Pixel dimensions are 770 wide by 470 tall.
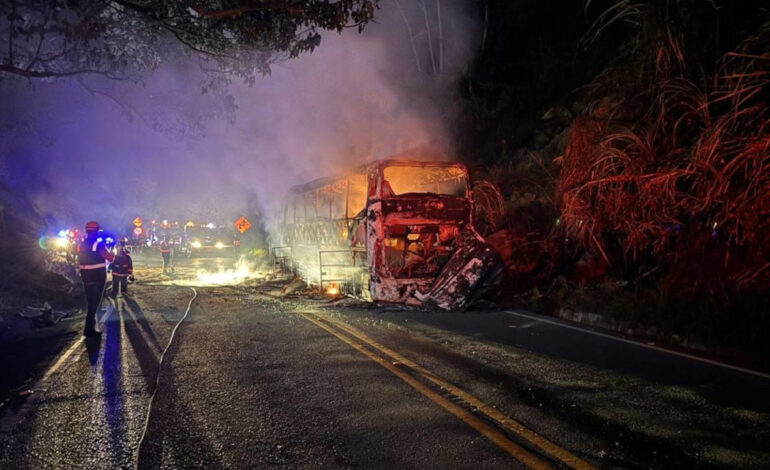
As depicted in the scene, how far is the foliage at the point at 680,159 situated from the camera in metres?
6.69

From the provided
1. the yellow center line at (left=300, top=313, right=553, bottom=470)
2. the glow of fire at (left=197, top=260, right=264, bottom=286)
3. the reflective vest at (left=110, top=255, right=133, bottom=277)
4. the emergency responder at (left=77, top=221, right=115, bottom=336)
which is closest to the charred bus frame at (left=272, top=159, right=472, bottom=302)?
the yellow center line at (left=300, top=313, right=553, bottom=470)

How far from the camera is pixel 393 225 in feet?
31.4

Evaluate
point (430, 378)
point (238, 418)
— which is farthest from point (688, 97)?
point (238, 418)

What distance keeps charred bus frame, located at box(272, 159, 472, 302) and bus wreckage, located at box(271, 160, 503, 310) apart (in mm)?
18

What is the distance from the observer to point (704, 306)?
670 centimetres

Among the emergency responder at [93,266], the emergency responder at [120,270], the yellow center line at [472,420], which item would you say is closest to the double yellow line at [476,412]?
the yellow center line at [472,420]

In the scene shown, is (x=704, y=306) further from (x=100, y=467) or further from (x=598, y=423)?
(x=100, y=467)

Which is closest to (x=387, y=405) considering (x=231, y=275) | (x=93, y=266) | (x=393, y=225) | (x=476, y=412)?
(x=476, y=412)

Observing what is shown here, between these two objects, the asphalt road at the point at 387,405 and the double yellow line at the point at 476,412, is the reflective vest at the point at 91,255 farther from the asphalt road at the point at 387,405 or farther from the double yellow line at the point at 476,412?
the double yellow line at the point at 476,412

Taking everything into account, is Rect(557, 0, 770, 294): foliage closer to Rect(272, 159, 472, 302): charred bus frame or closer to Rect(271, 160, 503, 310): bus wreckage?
Rect(271, 160, 503, 310): bus wreckage

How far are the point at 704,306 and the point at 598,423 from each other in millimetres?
4101

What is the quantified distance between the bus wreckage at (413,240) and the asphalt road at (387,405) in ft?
7.18

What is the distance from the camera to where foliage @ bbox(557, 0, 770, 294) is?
6691 mm

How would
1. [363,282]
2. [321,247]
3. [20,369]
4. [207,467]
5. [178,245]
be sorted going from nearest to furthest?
1. [207,467]
2. [20,369]
3. [363,282]
4. [321,247]
5. [178,245]
